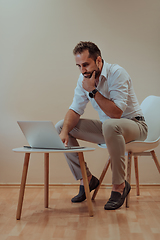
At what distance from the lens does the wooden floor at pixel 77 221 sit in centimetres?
125

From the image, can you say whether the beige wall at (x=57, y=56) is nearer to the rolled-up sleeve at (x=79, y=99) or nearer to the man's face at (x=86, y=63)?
the rolled-up sleeve at (x=79, y=99)

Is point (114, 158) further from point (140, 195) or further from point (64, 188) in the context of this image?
point (64, 188)

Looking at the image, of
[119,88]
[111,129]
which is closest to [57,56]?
[119,88]

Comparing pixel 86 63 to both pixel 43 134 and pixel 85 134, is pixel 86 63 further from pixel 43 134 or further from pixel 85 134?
pixel 43 134

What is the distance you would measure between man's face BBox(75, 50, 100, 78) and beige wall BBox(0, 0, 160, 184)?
2.17ft

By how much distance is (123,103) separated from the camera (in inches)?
68.6

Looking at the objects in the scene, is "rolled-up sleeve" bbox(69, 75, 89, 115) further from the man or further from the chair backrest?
the chair backrest

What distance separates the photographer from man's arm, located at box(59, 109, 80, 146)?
1.83 meters

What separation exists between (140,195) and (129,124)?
29.0 inches

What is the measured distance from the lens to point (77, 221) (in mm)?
1461

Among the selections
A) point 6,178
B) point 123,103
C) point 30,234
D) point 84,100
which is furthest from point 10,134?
point 30,234

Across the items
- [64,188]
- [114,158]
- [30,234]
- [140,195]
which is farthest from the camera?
[64,188]

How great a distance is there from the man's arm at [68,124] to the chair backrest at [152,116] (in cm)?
53

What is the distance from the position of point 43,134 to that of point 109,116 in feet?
1.54
